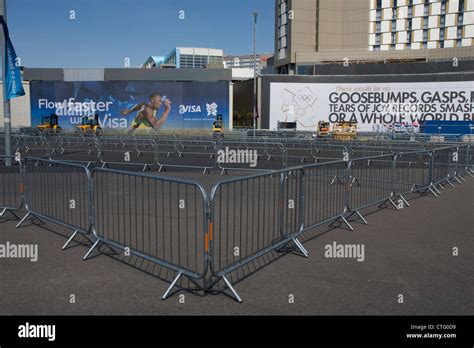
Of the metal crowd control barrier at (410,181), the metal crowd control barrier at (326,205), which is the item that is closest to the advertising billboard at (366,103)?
the metal crowd control barrier at (410,181)

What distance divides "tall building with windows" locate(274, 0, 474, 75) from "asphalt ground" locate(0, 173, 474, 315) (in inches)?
2986

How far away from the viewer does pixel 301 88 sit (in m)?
50.3

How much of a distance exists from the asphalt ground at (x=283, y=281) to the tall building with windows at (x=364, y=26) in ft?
249

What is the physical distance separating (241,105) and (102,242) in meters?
57.2

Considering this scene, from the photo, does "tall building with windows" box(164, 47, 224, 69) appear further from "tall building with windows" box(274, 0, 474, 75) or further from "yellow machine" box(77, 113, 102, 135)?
"yellow machine" box(77, 113, 102, 135)

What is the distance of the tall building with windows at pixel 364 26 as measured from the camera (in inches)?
3435

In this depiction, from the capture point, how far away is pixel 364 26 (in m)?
92.7

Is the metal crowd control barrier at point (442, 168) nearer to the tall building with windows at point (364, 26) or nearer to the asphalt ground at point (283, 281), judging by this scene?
the asphalt ground at point (283, 281)

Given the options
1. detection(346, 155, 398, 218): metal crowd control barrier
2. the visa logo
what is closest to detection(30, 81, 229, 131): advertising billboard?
the visa logo

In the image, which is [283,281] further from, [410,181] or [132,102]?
[132,102]

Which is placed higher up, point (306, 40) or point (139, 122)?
point (306, 40)

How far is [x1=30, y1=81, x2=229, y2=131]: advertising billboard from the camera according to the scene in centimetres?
5106
